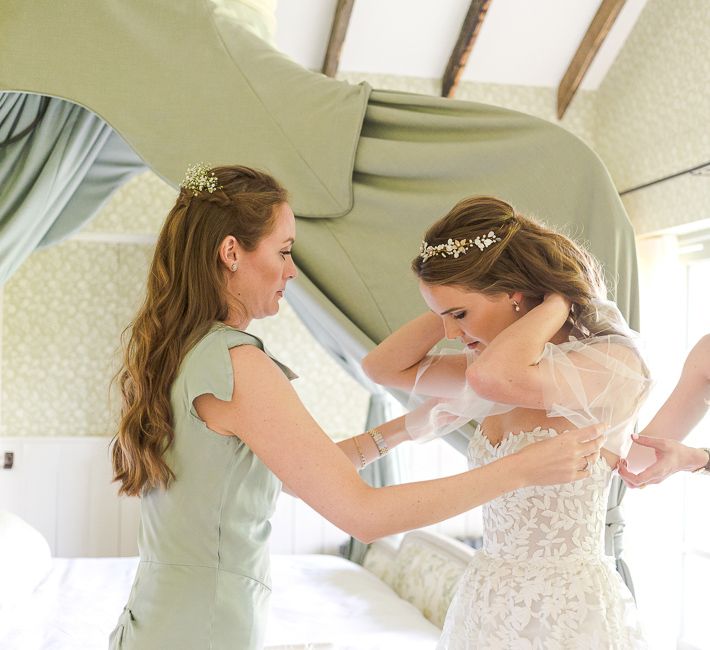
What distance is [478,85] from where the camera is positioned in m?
5.07

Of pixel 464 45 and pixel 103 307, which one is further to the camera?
pixel 103 307

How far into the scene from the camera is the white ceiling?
4559 millimetres

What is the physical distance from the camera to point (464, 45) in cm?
466

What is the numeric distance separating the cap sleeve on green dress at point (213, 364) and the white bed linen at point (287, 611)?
160cm

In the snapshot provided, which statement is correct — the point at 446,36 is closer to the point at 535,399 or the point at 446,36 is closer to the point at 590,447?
the point at 535,399

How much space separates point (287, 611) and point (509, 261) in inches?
89.4

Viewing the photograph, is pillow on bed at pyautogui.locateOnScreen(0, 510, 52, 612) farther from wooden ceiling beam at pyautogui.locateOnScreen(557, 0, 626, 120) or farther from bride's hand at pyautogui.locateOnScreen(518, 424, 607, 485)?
wooden ceiling beam at pyautogui.locateOnScreen(557, 0, 626, 120)

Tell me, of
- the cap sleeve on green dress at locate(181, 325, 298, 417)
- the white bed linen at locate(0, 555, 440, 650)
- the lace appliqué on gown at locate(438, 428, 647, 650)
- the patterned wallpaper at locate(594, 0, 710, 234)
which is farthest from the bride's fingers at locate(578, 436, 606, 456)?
the patterned wallpaper at locate(594, 0, 710, 234)

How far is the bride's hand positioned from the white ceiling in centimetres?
358

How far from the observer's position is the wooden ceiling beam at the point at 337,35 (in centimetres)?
437

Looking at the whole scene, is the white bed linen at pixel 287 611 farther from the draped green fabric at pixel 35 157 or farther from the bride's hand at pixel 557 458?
the bride's hand at pixel 557 458

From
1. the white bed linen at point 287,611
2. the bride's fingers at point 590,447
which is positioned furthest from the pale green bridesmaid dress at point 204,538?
the white bed linen at point 287,611

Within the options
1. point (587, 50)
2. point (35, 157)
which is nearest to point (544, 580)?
point (35, 157)

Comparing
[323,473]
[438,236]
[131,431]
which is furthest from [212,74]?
[323,473]
